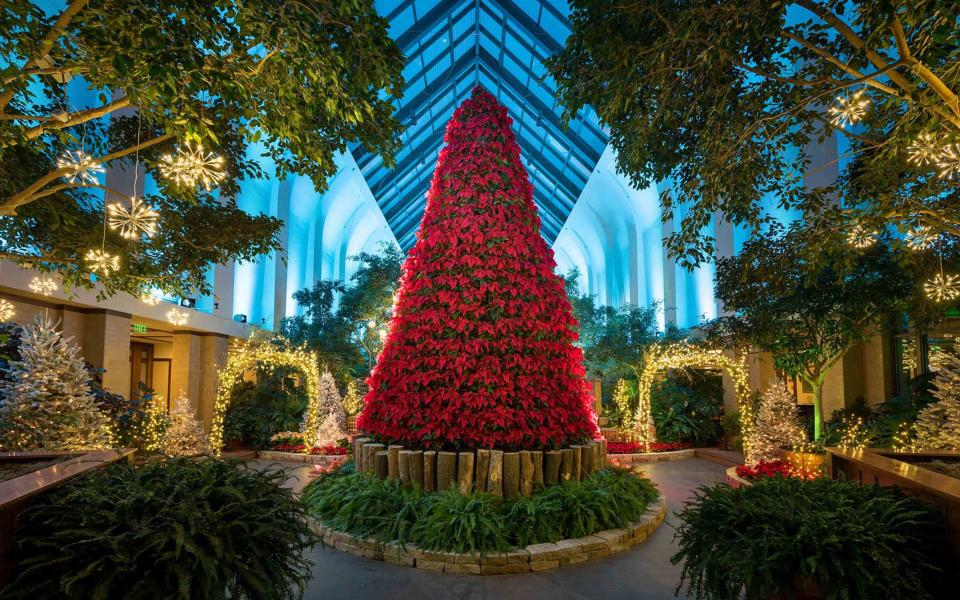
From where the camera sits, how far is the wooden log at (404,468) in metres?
5.49

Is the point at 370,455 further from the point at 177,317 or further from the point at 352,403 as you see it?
the point at 352,403

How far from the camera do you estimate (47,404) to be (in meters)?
6.22

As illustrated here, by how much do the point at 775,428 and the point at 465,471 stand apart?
18.7 ft

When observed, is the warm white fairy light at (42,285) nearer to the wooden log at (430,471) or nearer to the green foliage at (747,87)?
the wooden log at (430,471)

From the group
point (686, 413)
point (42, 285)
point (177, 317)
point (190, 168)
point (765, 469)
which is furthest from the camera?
point (686, 413)

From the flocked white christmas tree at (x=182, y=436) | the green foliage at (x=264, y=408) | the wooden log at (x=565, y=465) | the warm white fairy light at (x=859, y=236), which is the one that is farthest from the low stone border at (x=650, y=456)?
the green foliage at (x=264, y=408)

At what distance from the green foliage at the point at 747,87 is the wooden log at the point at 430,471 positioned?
10.9ft

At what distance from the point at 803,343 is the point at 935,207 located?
362 cm

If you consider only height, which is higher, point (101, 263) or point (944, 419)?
point (101, 263)

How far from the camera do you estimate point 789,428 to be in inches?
329

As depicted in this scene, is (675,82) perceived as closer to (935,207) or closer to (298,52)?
(935,207)

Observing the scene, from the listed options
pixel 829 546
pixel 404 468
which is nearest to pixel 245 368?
pixel 404 468

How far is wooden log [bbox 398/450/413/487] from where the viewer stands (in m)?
5.49

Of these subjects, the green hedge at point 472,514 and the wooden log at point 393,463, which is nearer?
the green hedge at point 472,514
